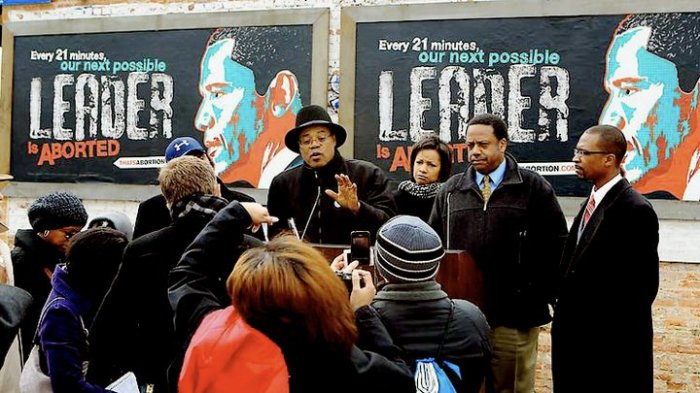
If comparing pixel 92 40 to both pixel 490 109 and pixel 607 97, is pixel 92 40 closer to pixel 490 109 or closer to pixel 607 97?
pixel 490 109

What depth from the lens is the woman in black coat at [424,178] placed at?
505 centimetres

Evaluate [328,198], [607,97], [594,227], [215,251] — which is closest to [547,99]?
[607,97]

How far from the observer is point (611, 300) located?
415 centimetres

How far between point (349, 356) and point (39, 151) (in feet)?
21.7

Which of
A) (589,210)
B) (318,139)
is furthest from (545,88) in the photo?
(318,139)

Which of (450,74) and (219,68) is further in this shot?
(219,68)

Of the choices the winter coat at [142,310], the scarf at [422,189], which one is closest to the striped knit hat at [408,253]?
the winter coat at [142,310]

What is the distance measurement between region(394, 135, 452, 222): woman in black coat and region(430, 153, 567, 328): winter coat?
24.3 inches

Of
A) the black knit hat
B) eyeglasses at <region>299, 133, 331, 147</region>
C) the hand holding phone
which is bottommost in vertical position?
the hand holding phone

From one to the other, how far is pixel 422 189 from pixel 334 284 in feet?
9.82

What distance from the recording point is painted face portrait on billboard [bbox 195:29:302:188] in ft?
23.2

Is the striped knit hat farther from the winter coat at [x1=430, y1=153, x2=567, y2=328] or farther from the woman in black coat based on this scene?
the woman in black coat

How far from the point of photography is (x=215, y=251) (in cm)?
259

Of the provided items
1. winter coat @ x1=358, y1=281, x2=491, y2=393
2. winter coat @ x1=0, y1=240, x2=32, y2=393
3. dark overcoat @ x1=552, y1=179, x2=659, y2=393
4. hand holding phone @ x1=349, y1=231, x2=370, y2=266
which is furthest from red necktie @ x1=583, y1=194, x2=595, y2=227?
winter coat @ x1=0, y1=240, x2=32, y2=393
